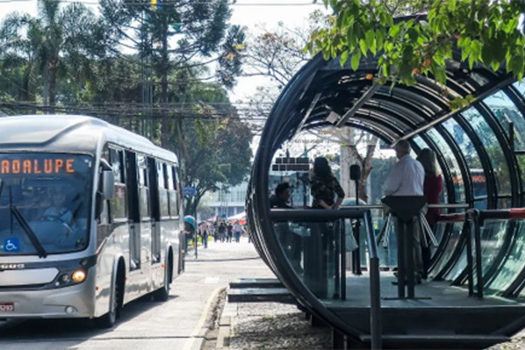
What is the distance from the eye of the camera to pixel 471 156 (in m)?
12.4

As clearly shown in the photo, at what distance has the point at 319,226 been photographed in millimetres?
9477

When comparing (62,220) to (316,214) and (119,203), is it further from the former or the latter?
(316,214)

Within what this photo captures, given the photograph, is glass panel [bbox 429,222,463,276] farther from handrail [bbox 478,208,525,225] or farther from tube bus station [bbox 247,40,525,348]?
handrail [bbox 478,208,525,225]

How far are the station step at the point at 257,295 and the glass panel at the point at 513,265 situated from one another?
8.11 ft

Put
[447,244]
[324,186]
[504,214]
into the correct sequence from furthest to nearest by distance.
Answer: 1. [447,244]
2. [324,186]
3. [504,214]

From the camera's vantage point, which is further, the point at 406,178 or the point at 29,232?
the point at 29,232

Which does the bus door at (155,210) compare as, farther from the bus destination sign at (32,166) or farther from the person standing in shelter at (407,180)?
the person standing in shelter at (407,180)

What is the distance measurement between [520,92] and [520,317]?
2.53 metres

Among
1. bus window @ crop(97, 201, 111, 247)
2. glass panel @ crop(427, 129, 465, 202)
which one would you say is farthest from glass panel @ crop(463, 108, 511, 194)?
bus window @ crop(97, 201, 111, 247)

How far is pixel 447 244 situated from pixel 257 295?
346 cm

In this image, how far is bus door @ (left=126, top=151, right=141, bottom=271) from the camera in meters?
15.0

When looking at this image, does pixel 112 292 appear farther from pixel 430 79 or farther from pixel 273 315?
pixel 430 79

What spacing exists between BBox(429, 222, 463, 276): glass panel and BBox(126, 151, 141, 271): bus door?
16.6 ft

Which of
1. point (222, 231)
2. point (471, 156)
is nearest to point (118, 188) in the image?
point (471, 156)
